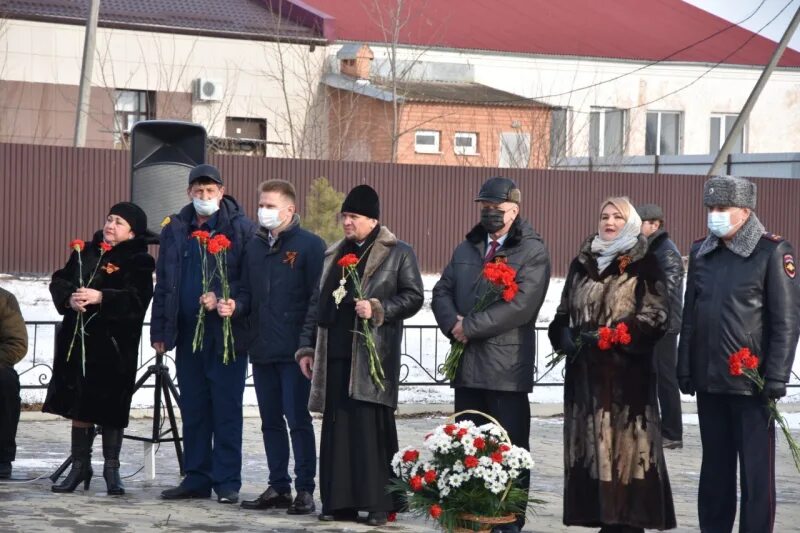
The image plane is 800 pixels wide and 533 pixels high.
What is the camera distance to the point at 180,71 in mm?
31891

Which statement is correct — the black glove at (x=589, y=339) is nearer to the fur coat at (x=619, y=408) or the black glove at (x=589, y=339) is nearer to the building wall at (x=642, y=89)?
the fur coat at (x=619, y=408)

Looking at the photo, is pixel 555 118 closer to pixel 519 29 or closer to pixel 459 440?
pixel 519 29

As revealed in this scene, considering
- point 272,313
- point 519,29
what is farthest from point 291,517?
point 519,29

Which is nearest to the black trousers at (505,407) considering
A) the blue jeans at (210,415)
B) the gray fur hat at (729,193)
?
the gray fur hat at (729,193)

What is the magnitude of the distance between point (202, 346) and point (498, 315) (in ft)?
6.53

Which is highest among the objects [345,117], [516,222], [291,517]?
[345,117]

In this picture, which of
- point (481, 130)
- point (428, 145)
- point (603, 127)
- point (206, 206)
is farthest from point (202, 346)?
point (603, 127)

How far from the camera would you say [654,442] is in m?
6.97

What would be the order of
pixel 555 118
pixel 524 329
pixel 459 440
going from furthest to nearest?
pixel 555 118
pixel 524 329
pixel 459 440

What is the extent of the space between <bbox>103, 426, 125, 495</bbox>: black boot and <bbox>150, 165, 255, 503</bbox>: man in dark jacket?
311 millimetres

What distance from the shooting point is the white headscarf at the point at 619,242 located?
278 inches

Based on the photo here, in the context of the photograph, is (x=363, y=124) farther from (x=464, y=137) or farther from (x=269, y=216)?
(x=269, y=216)

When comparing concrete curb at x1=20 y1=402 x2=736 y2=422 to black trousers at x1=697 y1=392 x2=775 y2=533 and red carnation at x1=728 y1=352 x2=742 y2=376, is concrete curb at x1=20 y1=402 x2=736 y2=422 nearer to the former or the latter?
black trousers at x1=697 y1=392 x2=775 y2=533

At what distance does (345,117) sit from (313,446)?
78.5 feet
